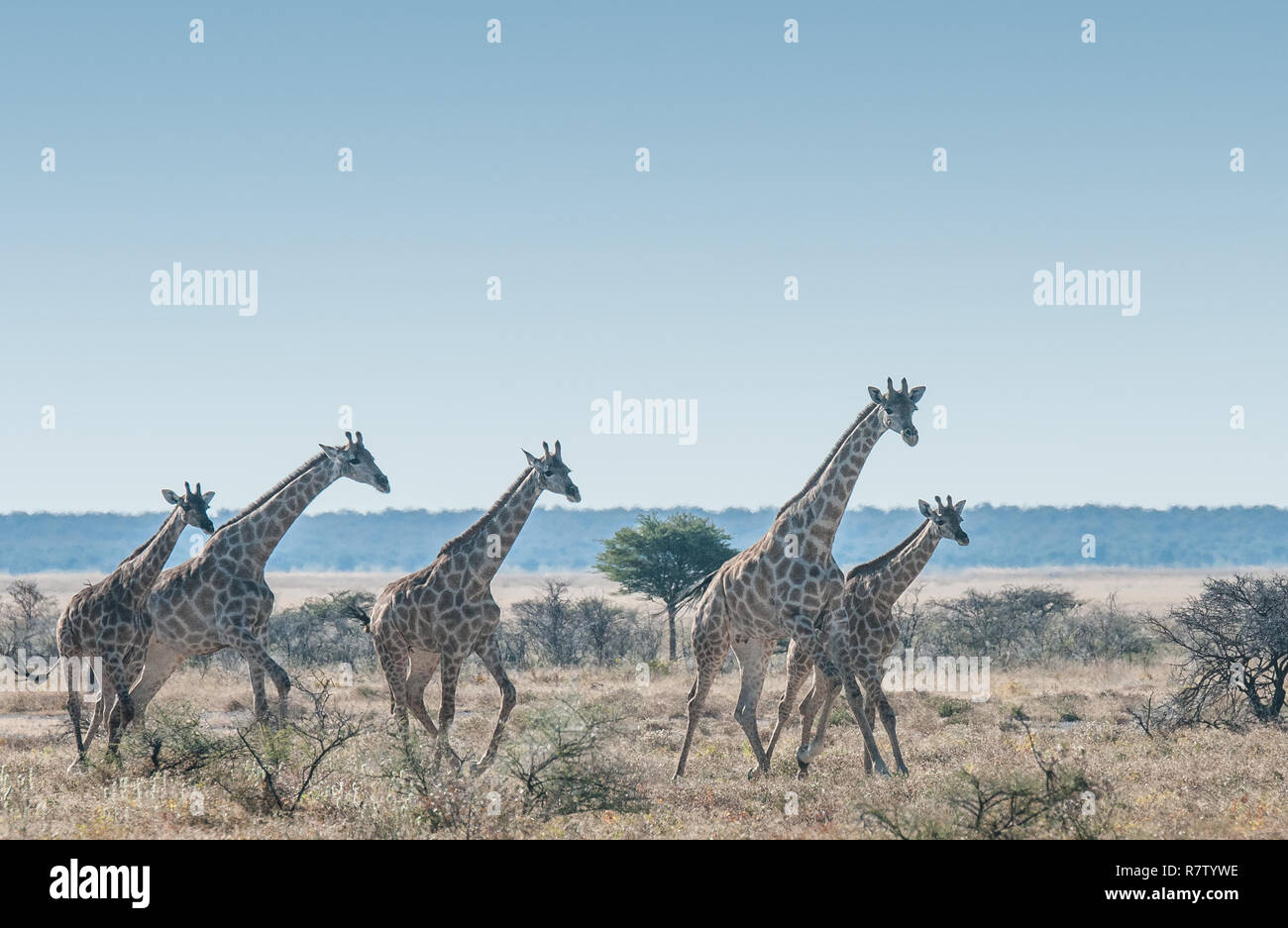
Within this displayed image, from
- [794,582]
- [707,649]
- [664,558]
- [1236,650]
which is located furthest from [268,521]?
[664,558]

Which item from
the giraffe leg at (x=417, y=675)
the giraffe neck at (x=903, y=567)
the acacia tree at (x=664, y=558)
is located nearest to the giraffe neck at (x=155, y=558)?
the giraffe leg at (x=417, y=675)

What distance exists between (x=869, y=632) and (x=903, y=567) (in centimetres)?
89

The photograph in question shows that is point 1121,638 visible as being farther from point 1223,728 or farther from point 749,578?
point 749,578

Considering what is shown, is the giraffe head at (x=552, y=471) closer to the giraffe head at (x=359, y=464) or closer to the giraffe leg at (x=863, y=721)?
the giraffe head at (x=359, y=464)

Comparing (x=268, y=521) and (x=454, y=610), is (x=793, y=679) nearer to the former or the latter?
(x=454, y=610)

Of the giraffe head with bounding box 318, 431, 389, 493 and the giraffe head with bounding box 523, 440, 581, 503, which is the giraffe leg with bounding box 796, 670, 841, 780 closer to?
the giraffe head with bounding box 523, 440, 581, 503

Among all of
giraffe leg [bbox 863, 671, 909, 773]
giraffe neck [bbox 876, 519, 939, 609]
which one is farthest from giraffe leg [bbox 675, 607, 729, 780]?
giraffe neck [bbox 876, 519, 939, 609]

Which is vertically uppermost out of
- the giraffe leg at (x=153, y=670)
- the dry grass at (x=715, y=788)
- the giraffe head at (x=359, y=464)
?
the giraffe head at (x=359, y=464)

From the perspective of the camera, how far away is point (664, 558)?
41.9 meters

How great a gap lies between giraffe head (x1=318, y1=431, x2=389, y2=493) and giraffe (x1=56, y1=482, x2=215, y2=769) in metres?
1.49

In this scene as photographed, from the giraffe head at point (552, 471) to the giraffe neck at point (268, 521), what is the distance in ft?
7.45

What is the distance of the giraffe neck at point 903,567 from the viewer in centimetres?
1341
